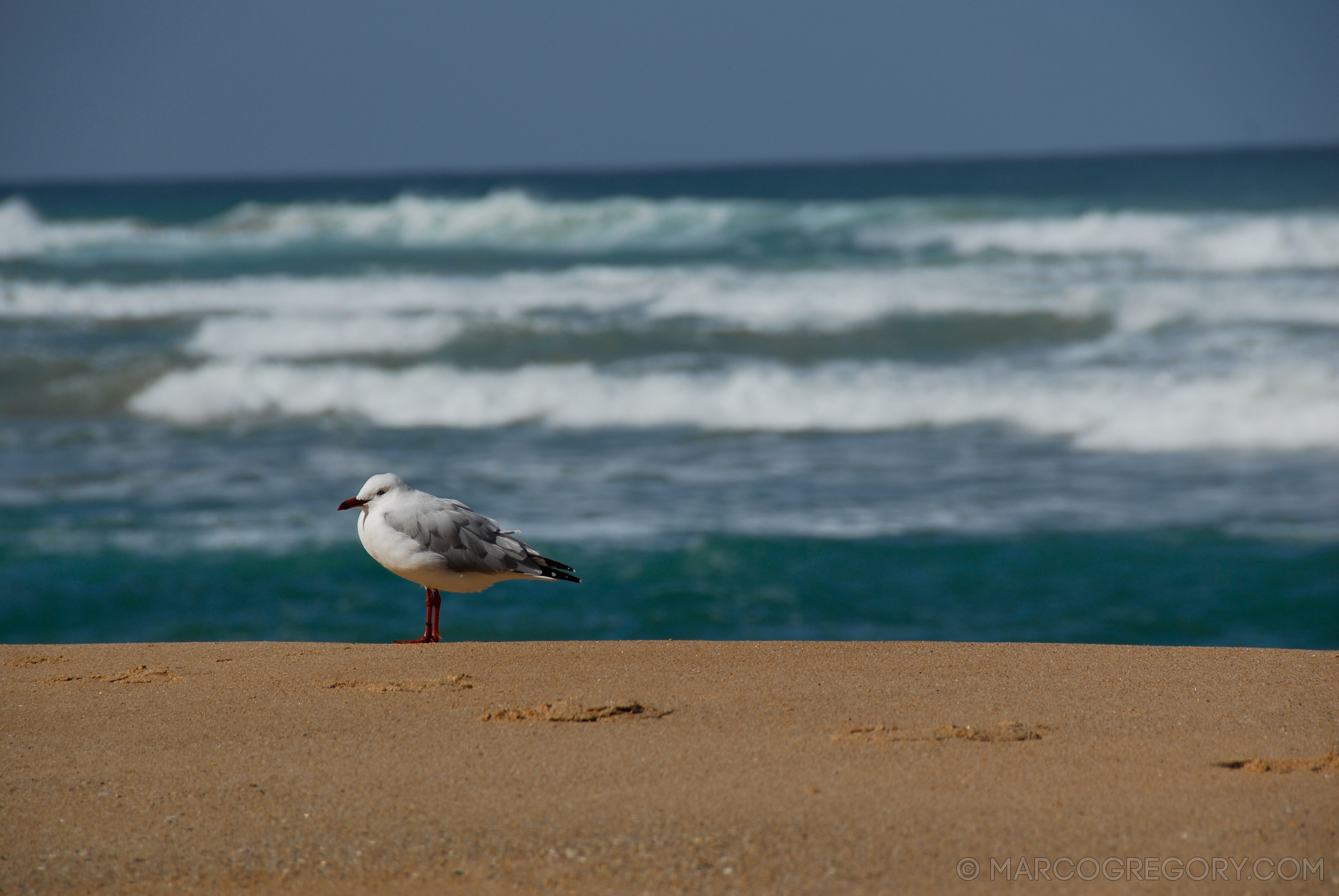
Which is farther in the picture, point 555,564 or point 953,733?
point 555,564

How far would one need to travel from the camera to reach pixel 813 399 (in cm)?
1098

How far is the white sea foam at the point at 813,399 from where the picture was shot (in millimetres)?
9547

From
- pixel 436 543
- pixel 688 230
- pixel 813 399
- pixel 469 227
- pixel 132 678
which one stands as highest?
A: pixel 469 227

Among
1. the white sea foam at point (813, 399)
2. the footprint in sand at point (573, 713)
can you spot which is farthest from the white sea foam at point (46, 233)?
the footprint in sand at point (573, 713)

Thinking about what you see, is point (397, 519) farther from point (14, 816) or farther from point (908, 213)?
point (908, 213)

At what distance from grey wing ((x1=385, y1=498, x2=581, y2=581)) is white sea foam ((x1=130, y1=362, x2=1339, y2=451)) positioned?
21.2 ft

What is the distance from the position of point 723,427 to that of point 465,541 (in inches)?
265

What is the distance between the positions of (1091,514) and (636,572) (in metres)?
2.75

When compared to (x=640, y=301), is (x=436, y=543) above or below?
below

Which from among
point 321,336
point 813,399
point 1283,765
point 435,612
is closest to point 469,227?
point 321,336

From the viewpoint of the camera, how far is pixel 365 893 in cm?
205

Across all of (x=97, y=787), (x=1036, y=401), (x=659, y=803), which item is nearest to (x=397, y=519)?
(x=97, y=787)

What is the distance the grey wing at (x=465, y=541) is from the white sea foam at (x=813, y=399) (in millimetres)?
6459

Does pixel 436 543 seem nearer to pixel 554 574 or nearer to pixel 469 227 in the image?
pixel 554 574
